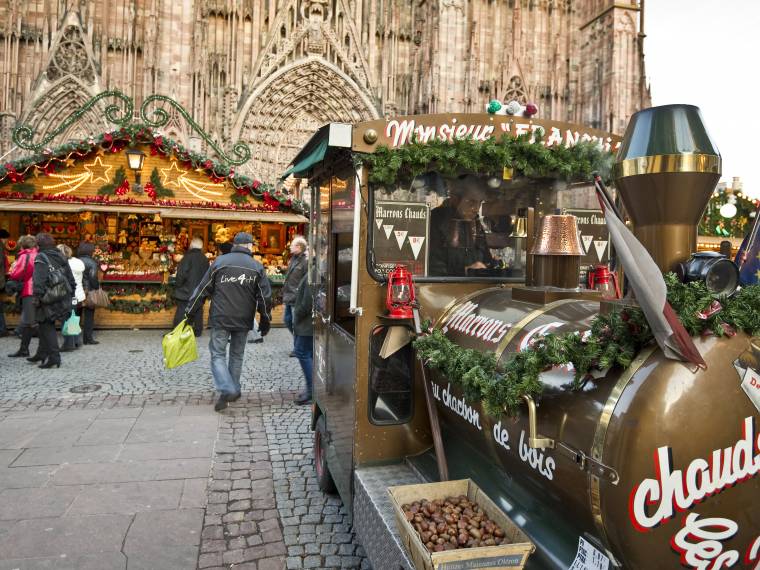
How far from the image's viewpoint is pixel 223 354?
244 inches

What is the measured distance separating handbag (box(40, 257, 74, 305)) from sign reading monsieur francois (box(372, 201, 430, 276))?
6420 millimetres

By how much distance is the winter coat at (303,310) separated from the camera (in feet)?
20.0

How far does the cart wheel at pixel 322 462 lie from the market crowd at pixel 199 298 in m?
1.92

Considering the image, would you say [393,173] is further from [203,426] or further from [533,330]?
[203,426]

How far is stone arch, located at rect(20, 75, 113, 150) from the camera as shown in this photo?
18938 millimetres

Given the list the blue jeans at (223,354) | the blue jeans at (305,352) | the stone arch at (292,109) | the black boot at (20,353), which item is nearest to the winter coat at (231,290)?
the blue jeans at (223,354)

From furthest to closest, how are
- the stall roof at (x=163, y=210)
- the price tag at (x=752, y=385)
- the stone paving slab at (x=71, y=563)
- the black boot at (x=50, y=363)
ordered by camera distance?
1. the stall roof at (x=163, y=210)
2. the black boot at (x=50, y=363)
3. the stone paving slab at (x=71, y=563)
4. the price tag at (x=752, y=385)

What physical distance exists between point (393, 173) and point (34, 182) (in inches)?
435

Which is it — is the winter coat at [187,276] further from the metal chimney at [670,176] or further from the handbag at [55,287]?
the metal chimney at [670,176]

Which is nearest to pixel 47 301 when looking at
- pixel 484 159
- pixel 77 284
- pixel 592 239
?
pixel 77 284

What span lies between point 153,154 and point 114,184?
3.35ft

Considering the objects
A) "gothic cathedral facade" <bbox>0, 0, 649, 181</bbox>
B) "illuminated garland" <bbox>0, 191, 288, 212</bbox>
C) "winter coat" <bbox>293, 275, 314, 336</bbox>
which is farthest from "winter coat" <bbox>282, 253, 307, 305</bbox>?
"gothic cathedral facade" <bbox>0, 0, 649, 181</bbox>

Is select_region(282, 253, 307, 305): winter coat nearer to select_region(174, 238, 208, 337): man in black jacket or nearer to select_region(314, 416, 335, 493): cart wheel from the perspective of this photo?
select_region(174, 238, 208, 337): man in black jacket

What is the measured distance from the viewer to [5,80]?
61.1 feet
